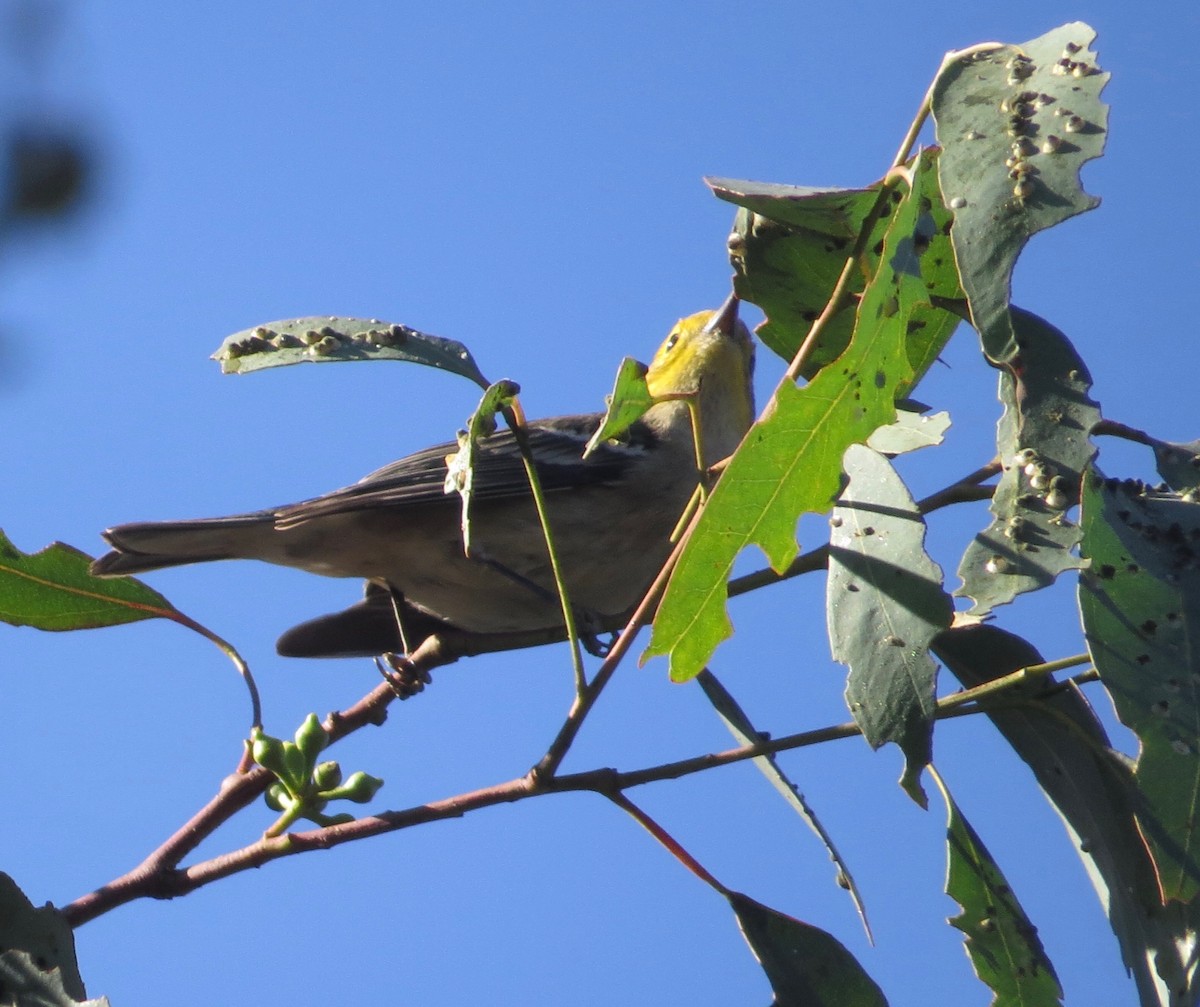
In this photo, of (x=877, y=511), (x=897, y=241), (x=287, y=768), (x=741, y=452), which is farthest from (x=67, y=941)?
(x=897, y=241)

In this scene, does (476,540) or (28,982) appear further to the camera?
(476,540)

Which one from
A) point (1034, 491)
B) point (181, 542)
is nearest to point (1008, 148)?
point (1034, 491)

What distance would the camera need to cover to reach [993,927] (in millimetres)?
2633

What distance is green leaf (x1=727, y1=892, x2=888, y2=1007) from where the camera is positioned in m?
2.64

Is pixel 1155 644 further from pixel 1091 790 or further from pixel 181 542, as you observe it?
pixel 181 542

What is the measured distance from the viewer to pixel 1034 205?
72.9 inches

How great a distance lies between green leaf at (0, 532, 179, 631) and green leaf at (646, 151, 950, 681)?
68.2 inches

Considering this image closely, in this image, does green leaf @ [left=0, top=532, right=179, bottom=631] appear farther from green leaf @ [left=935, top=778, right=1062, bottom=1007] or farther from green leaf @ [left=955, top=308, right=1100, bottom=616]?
green leaf @ [left=955, top=308, right=1100, bottom=616]

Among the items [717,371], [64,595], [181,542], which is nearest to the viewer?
[64,595]

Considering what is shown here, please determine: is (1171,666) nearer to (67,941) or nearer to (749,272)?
(749,272)

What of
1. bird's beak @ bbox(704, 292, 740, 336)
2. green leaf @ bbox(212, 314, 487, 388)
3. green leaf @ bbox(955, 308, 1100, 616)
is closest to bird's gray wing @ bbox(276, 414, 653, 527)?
bird's beak @ bbox(704, 292, 740, 336)

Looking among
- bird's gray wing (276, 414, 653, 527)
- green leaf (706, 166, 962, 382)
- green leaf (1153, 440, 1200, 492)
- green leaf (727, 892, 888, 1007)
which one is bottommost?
green leaf (727, 892, 888, 1007)

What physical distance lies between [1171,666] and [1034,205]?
796mm

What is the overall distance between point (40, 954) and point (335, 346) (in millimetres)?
1186
